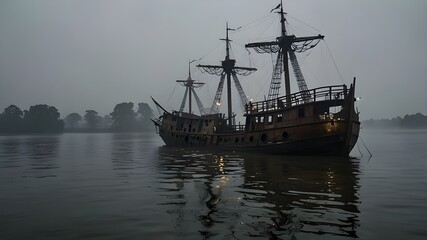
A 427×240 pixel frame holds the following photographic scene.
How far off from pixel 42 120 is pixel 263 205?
139m

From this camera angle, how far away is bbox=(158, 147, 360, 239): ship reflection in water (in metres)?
5.94

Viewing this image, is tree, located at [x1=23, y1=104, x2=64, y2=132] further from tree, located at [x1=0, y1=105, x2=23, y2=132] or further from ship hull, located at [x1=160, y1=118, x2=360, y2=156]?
ship hull, located at [x1=160, y1=118, x2=360, y2=156]

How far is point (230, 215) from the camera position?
23.1ft

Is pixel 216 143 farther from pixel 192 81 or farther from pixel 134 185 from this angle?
pixel 192 81

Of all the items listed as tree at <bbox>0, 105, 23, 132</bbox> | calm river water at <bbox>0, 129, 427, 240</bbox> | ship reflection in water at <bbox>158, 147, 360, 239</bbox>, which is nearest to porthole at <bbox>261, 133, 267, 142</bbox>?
ship reflection in water at <bbox>158, 147, 360, 239</bbox>

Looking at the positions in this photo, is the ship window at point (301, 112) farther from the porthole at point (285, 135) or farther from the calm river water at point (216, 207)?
the calm river water at point (216, 207)

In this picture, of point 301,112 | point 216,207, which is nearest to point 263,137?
point 301,112

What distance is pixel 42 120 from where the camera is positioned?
126m

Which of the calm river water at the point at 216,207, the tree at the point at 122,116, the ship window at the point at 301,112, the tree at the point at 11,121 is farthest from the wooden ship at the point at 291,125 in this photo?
the tree at the point at 122,116

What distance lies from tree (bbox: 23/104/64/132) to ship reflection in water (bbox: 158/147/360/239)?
435 feet

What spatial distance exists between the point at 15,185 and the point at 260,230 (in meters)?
10.6

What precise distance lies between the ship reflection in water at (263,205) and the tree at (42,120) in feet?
435

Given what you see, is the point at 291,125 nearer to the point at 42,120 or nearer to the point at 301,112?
the point at 301,112

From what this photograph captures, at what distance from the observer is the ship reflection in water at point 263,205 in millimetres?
5938
